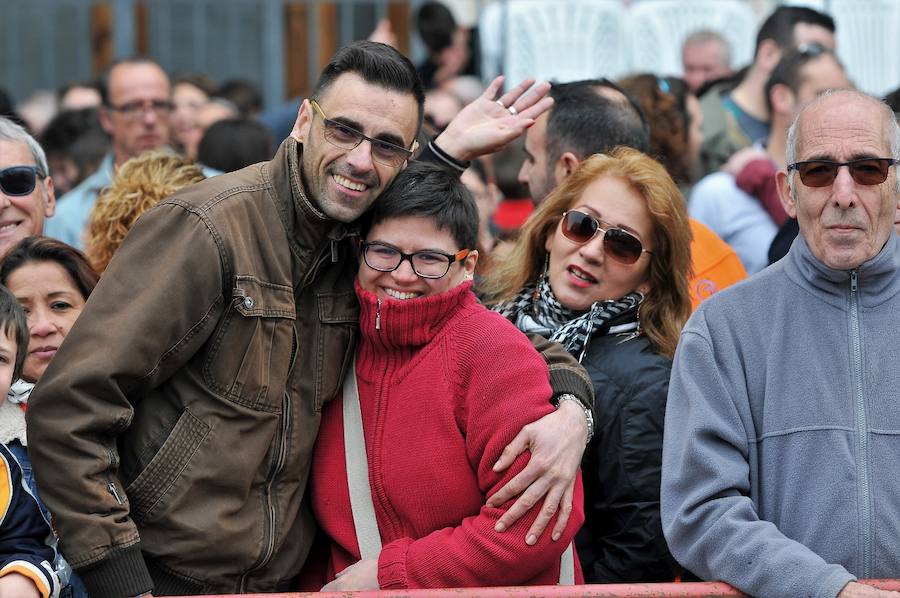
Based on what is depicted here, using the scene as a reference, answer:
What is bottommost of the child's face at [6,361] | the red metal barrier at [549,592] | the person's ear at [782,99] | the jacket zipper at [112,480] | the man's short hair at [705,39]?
the red metal barrier at [549,592]

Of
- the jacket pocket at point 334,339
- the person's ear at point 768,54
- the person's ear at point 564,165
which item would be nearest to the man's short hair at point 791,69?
the person's ear at point 768,54

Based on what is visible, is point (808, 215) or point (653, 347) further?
point (653, 347)

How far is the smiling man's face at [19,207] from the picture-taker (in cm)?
422

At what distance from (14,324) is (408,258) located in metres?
1.03

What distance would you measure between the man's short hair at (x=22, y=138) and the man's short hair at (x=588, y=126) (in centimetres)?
179

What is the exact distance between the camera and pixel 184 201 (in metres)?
3.23

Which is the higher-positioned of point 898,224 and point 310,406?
point 898,224

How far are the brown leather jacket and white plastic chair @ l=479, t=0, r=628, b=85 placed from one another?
18.2ft

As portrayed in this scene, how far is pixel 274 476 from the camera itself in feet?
10.9

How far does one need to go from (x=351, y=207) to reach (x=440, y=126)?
389 cm

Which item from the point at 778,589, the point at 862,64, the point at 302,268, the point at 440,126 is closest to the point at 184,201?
the point at 302,268

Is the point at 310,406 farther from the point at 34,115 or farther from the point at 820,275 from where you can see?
the point at 34,115

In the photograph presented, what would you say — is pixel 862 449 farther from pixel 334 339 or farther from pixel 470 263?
pixel 334 339

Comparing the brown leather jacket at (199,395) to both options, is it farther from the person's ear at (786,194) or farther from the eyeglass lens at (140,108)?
the eyeglass lens at (140,108)
